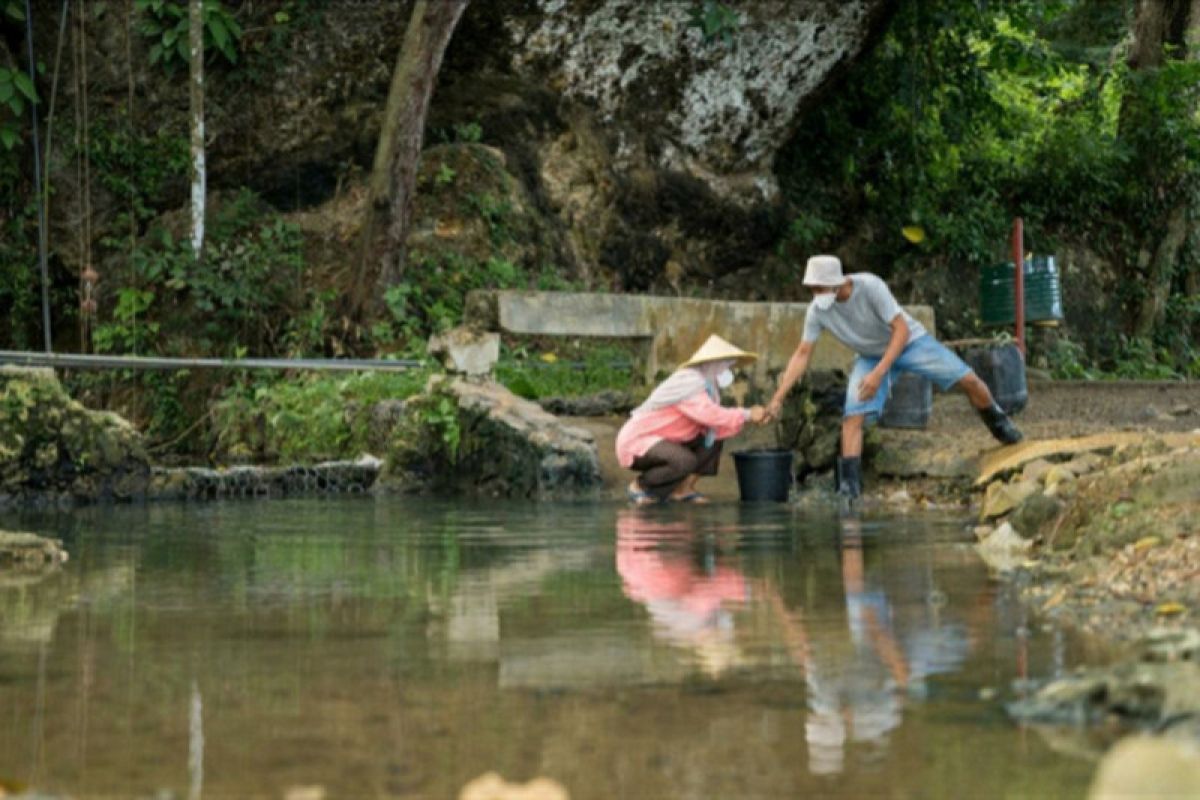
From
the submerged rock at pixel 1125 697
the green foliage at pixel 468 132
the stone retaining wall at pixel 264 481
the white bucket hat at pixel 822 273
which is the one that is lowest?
the stone retaining wall at pixel 264 481

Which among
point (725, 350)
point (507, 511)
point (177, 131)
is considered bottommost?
point (507, 511)

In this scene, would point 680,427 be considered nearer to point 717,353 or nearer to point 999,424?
point 717,353

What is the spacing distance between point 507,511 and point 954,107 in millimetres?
16987

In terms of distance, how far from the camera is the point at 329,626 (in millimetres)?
7539

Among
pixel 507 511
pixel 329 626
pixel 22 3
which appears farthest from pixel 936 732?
pixel 22 3

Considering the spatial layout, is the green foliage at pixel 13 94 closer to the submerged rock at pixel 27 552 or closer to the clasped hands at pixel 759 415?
the clasped hands at pixel 759 415

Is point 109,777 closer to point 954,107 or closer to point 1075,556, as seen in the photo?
point 1075,556

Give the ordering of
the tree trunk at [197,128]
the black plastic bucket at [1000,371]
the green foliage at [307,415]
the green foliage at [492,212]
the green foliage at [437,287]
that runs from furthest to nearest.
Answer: the green foliage at [492,212], the tree trunk at [197,128], the green foliage at [437,287], the green foliage at [307,415], the black plastic bucket at [1000,371]

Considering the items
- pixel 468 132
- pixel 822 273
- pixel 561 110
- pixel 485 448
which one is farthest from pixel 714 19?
pixel 822 273

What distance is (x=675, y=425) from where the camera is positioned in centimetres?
1478

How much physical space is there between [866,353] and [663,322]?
11.8 ft

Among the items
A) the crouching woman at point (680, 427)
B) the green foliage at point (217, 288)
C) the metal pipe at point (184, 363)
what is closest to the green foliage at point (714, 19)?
the green foliage at point (217, 288)

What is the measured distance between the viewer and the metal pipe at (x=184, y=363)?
1684 centimetres

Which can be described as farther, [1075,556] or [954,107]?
[954,107]
